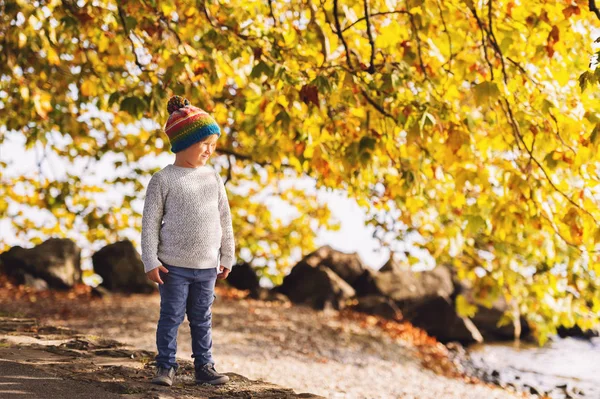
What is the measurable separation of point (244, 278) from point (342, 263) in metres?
2.34

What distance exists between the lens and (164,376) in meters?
4.60

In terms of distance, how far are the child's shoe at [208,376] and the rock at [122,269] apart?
30.5 ft

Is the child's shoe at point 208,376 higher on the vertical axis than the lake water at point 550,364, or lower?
higher

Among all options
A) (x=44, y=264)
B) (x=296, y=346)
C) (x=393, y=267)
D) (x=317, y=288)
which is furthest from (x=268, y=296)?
(x=44, y=264)

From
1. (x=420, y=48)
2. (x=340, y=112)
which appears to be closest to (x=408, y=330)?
(x=340, y=112)

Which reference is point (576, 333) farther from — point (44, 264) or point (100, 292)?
point (44, 264)

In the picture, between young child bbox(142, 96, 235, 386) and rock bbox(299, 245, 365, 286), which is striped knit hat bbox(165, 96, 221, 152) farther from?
rock bbox(299, 245, 365, 286)

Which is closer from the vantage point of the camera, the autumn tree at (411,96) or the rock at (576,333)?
the autumn tree at (411,96)

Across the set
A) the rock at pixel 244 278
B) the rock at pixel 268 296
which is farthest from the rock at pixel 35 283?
the rock at pixel 268 296

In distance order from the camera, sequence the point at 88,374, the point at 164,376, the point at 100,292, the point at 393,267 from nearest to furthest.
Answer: the point at 164,376 < the point at 88,374 < the point at 100,292 < the point at 393,267

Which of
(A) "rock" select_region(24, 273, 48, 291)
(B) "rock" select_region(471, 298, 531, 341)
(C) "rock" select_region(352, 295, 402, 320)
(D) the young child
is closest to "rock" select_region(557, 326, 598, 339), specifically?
(B) "rock" select_region(471, 298, 531, 341)

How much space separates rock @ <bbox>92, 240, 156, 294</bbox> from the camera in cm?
1396

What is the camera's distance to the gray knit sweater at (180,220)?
14.7ft

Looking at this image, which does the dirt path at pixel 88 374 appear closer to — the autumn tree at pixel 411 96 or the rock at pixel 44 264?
the autumn tree at pixel 411 96
